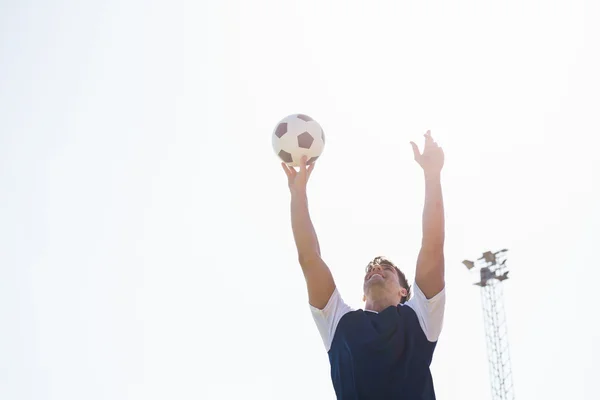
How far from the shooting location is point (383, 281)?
231 inches

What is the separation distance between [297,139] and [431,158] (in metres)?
1.97

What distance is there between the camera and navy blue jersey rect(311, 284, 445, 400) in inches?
199

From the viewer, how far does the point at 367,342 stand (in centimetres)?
519

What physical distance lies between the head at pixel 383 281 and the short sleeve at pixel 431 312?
453 millimetres

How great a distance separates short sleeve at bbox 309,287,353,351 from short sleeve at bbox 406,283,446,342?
0.53 meters

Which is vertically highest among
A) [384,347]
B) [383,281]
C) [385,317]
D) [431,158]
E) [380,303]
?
[431,158]

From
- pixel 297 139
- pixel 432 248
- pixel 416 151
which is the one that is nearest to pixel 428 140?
pixel 416 151

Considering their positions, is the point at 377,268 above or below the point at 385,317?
above

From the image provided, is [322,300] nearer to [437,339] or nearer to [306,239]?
[306,239]

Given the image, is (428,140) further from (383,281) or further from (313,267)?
(313,267)

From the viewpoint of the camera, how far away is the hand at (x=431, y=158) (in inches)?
228

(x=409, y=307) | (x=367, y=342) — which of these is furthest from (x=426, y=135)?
(x=367, y=342)

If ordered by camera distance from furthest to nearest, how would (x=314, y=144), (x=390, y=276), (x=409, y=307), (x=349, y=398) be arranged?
(x=314, y=144)
(x=390, y=276)
(x=409, y=307)
(x=349, y=398)

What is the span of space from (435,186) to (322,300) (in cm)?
122
